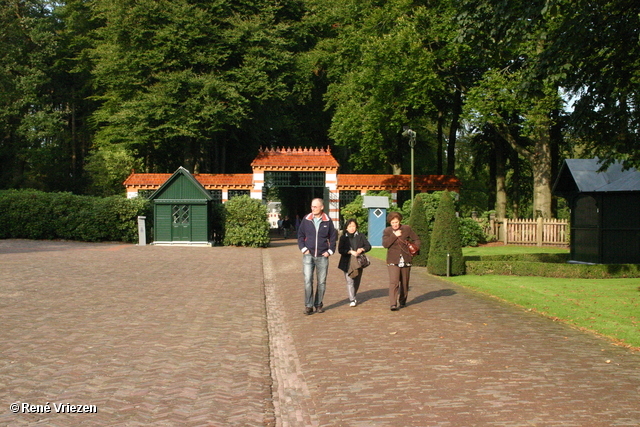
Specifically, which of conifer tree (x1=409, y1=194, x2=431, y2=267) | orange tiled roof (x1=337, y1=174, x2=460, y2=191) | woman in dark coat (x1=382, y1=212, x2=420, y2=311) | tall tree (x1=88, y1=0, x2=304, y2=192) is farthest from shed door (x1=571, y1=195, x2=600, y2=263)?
tall tree (x1=88, y1=0, x2=304, y2=192)

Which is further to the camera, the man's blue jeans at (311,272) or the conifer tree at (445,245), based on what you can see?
the conifer tree at (445,245)

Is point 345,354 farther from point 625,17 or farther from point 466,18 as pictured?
point 625,17

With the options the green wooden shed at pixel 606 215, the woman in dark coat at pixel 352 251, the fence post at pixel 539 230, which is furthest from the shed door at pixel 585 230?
the woman in dark coat at pixel 352 251

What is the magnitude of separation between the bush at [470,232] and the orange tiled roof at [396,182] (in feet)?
20.0

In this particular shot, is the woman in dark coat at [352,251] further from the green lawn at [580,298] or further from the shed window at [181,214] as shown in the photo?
the shed window at [181,214]

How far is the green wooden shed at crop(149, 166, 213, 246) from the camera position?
3111 cm

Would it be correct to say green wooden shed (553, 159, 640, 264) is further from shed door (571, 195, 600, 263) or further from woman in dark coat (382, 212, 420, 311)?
woman in dark coat (382, 212, 420, 311)

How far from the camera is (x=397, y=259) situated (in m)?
11.0

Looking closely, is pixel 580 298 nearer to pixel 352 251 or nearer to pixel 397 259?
pixel 397 259

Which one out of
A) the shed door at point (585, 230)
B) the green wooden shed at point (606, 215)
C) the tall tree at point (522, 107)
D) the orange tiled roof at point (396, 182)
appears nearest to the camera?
the green wooden shed at point (606, 215)

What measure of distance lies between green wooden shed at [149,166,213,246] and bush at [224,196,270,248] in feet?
3.71

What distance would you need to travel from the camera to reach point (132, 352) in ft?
25.9

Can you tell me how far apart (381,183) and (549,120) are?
39.2ft

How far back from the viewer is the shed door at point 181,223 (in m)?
31.2
